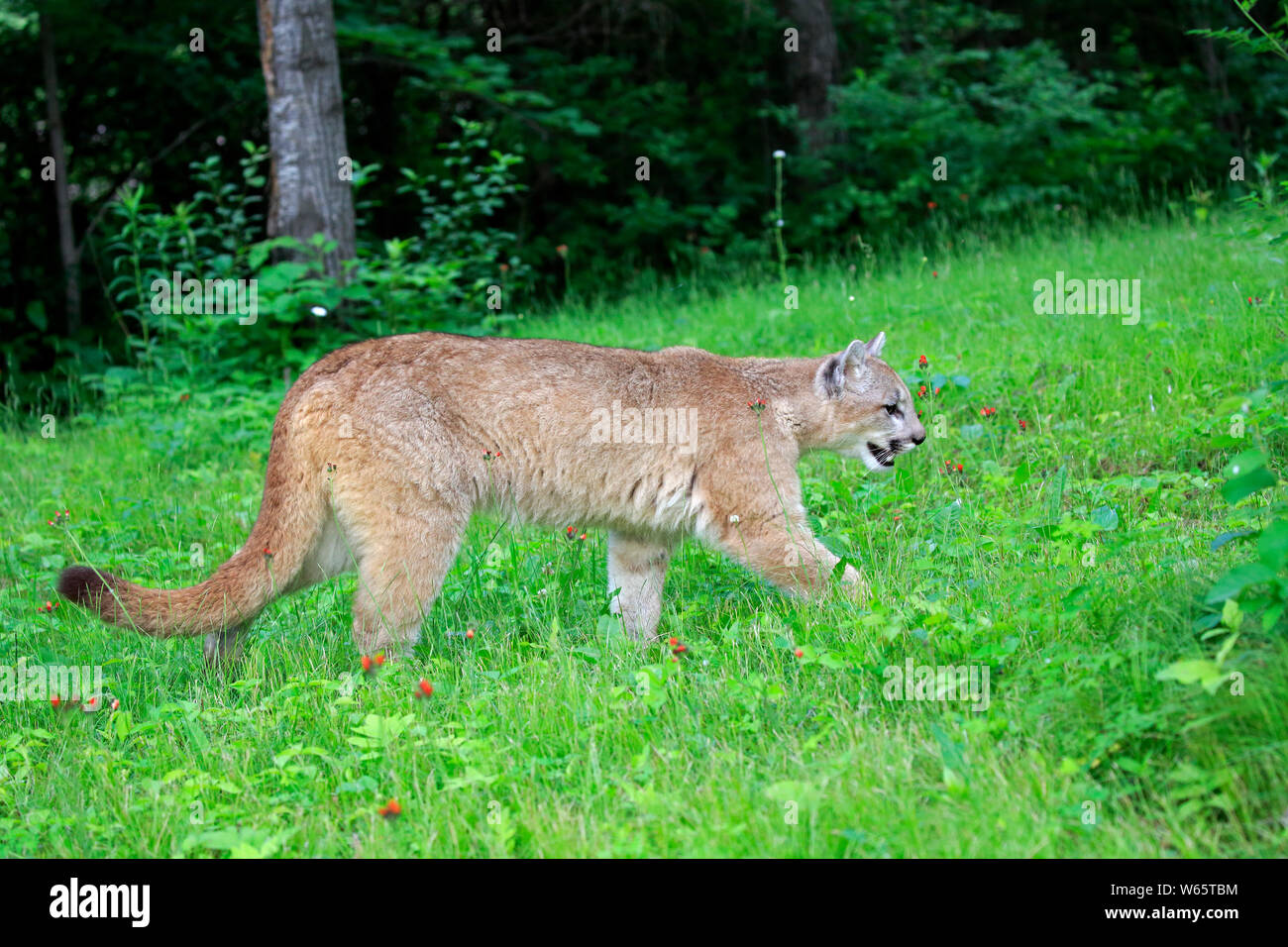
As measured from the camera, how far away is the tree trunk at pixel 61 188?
1318 centimetres

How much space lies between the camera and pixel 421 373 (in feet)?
18.5

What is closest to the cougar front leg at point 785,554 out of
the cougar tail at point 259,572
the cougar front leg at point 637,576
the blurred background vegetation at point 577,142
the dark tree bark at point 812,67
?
the cougar front leg at point 637,576

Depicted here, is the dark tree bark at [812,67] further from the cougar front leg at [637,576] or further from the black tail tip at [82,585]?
the black tail tip at [82,585]

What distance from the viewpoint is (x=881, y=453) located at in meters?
6.56

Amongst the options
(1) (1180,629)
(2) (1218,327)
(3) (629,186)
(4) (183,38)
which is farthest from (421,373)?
(3) (629,186)

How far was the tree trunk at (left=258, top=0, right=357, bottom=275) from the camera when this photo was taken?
10984 millimetres

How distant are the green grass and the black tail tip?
0.52m

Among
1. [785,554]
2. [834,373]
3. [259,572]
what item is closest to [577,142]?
[834,373]

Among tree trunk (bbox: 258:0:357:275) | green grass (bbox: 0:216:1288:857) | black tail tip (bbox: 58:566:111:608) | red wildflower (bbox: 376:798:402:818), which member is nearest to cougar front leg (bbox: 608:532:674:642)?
green grass (bbox: 0:216:1288:857)

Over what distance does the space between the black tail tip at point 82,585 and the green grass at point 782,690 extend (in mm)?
516

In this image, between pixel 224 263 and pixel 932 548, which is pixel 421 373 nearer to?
pixel 932 548

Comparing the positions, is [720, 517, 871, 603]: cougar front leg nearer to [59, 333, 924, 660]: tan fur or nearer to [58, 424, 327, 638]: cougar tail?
[59, 333, 924, 660]: tan fur

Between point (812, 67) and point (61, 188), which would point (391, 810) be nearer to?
point (61, 188)

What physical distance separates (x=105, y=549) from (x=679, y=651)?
4550 millimetres
